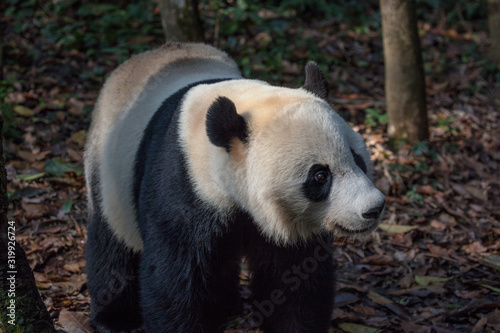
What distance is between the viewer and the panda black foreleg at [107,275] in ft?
12.7

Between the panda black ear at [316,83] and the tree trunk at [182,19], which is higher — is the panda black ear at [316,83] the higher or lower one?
the lower one

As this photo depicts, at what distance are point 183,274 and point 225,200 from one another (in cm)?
48

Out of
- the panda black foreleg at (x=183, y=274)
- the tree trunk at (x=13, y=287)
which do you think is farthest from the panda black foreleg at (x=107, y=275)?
the tree trunk at (x=13, y=287)

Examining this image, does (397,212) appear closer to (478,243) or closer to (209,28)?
(478,243)

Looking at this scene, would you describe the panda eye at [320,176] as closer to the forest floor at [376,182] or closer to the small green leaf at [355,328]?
the forest floor at [376,182]

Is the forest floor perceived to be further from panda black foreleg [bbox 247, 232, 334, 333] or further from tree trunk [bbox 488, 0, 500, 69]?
panda black foreleg [bbox 247, 232, 334, 333]

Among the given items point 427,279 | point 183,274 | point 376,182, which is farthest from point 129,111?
point 376,182

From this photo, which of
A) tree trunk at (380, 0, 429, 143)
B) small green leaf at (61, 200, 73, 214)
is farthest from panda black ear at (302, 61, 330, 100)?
tree trunk at (380, 0, 429, 143)

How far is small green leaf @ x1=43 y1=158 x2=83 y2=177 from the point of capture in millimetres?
5477

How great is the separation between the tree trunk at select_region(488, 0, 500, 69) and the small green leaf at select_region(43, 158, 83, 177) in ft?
23.3

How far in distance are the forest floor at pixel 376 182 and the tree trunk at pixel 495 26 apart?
245mm

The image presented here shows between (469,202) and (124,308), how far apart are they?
12.3 feet

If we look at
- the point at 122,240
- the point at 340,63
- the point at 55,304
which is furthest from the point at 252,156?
the point at 340,63

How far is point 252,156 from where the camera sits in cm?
287
